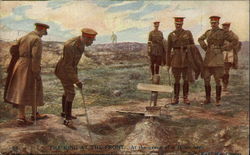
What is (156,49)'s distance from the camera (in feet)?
27.8

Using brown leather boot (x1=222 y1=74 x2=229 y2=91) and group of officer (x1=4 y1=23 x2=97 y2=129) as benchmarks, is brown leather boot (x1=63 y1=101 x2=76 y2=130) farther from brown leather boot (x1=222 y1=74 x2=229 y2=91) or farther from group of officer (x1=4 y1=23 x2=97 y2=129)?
brown leather boot (x1=222 y1=74 x2=229 y2=91)

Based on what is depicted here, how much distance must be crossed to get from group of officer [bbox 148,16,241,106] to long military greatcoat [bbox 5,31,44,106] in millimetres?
2434

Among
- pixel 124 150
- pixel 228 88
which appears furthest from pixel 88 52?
pixel 228 88

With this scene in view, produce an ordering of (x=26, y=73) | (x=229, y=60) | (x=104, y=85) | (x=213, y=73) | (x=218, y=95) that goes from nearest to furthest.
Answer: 1. (x=26, y=73)
2. (x=104, y=85)
3. (x=218, y=95)
4. (x=213, y=73)
5. (x=229, y=60)

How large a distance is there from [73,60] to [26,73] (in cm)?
90

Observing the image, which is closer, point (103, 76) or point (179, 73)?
point (103, 76)

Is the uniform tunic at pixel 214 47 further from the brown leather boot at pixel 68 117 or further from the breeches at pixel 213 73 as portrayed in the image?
the brown leather boot at pixel 68 117

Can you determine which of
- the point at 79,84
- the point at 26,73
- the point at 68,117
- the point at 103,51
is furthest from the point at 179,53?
the point at 26,73

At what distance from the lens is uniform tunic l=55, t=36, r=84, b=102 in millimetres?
7488

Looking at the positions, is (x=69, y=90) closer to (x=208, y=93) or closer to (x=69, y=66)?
(x=69, y=66)

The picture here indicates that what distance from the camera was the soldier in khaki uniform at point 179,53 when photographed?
848cm

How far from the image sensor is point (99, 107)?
7.96 meters

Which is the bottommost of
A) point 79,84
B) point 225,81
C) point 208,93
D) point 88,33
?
point 208,93

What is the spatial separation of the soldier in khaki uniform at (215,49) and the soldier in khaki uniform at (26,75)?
350cm
